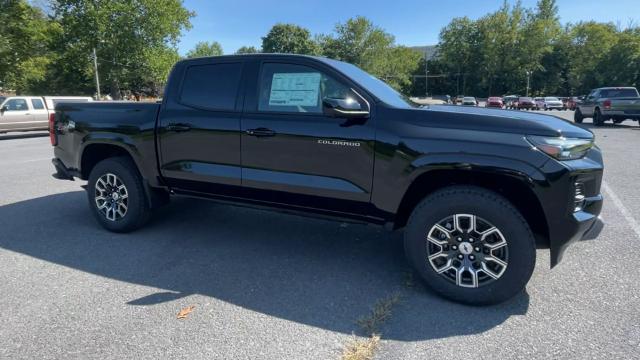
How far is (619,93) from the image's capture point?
19703mm

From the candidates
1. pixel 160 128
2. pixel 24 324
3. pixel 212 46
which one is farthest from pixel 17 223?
pixel 212 46

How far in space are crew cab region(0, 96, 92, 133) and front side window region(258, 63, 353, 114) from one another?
15706 millimetres

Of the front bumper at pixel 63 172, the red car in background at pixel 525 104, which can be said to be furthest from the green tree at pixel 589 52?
the front bumper at pixel 63 172

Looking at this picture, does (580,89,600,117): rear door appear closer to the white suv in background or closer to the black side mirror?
the black side mirror

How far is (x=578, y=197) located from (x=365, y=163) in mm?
1546

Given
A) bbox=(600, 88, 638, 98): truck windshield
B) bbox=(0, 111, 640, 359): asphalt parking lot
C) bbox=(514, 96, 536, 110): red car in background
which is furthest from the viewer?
bbox=(514, 96, 536, 110): red car in background

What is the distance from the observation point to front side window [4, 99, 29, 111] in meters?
17.1

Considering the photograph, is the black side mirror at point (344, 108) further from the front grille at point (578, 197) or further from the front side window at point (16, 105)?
the front side window at point (16, 105)

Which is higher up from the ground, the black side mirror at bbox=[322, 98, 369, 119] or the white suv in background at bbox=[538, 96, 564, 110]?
the black side mirror at bbox=[322, 98, 369, 119]

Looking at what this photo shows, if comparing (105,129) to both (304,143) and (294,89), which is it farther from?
(304,143)

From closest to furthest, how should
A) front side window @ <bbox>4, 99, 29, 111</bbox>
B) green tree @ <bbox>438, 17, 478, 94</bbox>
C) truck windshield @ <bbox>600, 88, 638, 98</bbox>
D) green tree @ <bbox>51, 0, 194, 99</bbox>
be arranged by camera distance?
front side window @ <bbox>4, 99, 29, 111</bbox>
truck windshield @ <bbox>600, 88, 638, 98</bbox>
green tree @ <bbox>51, 0, 194, 99</bbox>
green tree @ <bbox>438, 17, 478, 94</bbox>

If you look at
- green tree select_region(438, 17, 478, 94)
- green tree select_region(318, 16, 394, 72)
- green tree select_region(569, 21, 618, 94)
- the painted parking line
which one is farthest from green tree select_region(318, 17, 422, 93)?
the painted parking line

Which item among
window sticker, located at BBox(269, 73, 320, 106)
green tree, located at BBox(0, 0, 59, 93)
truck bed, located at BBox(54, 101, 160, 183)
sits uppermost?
green tree, located at BBox(0, 0, 59, 93)

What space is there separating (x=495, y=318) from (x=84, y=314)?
2.92 metres
